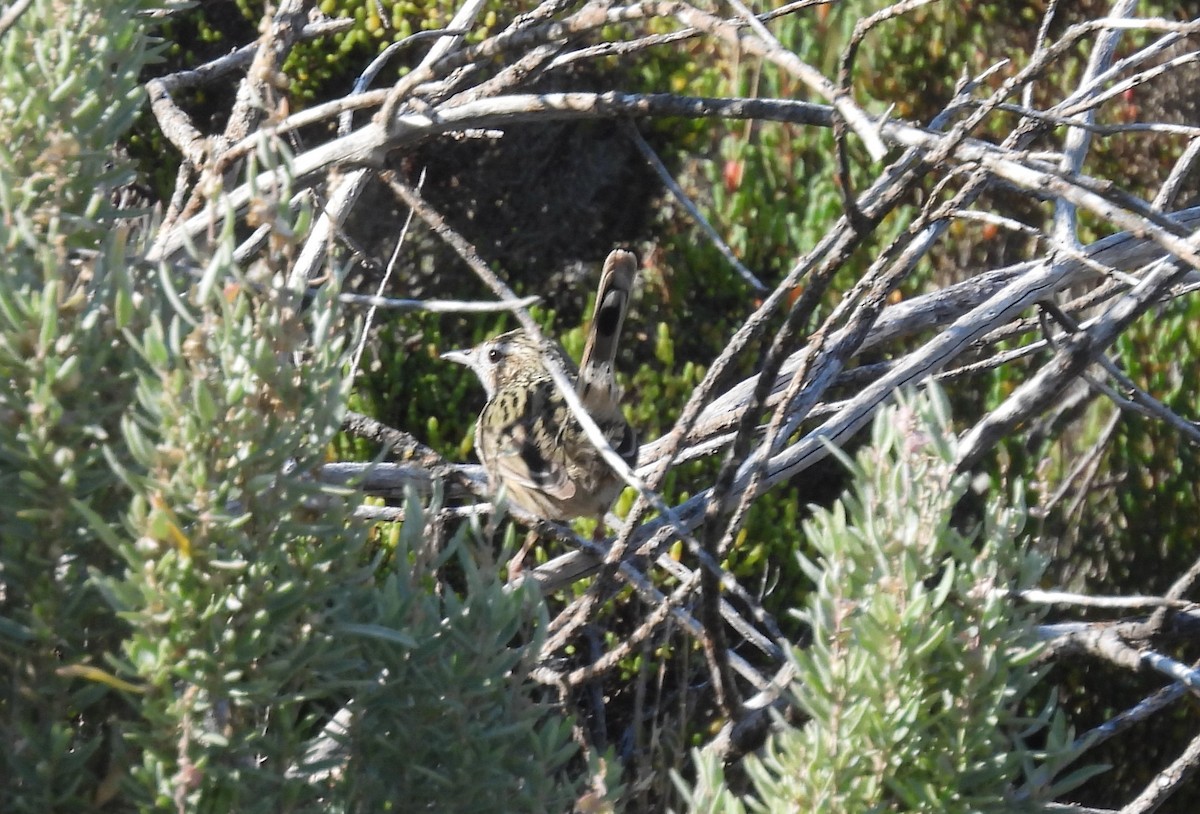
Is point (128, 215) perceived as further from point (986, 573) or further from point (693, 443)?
point (693, 443)

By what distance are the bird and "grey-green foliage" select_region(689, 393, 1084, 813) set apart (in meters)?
2.51

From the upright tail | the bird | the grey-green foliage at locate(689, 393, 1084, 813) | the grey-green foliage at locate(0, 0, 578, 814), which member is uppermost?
the grey-green foliage at locate(0, 0, 578, 814)

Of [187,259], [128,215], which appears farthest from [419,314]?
[128,215]

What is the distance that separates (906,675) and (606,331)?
2962 mm

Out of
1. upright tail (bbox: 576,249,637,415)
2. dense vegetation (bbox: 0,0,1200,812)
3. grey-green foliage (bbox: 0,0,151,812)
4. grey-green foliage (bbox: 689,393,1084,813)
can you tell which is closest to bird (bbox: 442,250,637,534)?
upright tail (bbox: 576,249,637,415)

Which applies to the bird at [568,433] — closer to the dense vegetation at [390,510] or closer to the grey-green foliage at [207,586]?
the dense vegetation at [390,510]

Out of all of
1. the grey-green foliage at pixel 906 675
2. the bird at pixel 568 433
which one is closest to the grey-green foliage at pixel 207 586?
the grey-green foliage at pixel 906 675

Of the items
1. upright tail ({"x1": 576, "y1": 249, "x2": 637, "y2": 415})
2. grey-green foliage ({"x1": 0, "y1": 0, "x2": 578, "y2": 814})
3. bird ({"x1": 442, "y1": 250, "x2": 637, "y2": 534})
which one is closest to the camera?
grey-green foliage ({"x1": 0, "y1": 0, "x2": 578, "y2": 814})

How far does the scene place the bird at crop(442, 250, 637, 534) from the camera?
4199 mm

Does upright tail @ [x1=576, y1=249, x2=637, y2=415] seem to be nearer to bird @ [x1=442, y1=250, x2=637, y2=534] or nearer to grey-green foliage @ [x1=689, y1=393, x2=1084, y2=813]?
bird @ [x1=442, y1=250, x2=637, y2=534]

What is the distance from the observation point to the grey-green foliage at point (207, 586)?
4.25 ft

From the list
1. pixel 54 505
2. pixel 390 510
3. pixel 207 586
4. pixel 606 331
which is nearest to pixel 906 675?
pixel 207 586

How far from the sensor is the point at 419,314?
21.9ft

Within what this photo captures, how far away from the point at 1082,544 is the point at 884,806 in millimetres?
5476
